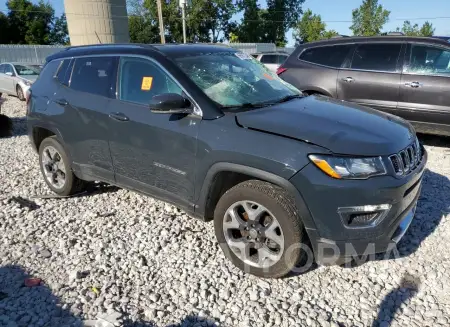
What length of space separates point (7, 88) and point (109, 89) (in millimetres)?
12661

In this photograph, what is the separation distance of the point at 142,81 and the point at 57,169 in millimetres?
1881

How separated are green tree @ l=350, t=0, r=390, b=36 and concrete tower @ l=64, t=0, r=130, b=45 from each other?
1280 inches

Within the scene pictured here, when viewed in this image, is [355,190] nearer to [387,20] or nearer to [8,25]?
[387,20]

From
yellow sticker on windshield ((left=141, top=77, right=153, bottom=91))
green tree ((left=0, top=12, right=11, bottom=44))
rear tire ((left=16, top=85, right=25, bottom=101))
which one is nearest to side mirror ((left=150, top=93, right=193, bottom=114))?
yellow sticker on windshield ((left=141, top=77, right=153, bottom=91))

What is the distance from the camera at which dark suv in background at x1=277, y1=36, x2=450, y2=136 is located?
5777 mm

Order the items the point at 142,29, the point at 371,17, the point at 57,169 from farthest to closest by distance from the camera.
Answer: the point at 142,29, the point at 371,17, the point at 57,169

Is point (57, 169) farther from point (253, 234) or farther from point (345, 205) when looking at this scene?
point (345, 205)

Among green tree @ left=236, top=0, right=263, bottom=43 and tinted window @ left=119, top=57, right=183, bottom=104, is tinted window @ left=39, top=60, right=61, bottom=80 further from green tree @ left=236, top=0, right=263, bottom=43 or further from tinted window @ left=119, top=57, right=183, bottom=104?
green tree @ left=236, top=0, right=263, bottom=43

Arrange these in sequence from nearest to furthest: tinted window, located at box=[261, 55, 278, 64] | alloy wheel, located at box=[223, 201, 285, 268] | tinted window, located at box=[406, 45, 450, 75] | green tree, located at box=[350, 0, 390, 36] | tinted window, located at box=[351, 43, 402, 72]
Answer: alloy wheel, located at box=[223, 201, 285, 268] < tinted window, located at box=[406, 45, 450, 75] < tinted window, located at box=[351, 43, 402, 72] < tinted window, located at box=[261, 55, 278, 64] < green tree, located at box=[350, 0, 390, 36]

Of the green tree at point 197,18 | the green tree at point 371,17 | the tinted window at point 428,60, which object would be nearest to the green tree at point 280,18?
the green tree at point 197,18

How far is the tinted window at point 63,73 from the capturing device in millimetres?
4123

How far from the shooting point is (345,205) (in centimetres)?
245

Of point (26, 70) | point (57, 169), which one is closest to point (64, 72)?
point (57, 169)

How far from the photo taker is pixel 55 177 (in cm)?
455
